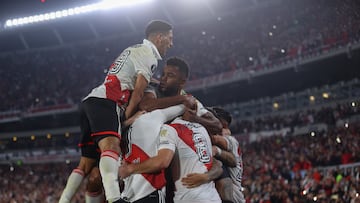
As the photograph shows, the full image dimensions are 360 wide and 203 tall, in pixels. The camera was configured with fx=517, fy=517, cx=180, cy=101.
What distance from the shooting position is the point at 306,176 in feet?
49.4

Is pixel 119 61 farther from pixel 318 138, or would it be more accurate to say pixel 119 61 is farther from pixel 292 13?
pixel 292 13

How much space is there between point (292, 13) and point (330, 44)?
5125 mm

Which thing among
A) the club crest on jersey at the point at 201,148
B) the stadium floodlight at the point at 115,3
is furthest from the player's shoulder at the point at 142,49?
the stadium floodlight at the point at 115,3

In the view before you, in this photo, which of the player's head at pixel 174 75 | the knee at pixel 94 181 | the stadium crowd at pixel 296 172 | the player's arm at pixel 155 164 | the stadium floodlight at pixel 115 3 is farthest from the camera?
the stadium floodlight at pixel 115 3

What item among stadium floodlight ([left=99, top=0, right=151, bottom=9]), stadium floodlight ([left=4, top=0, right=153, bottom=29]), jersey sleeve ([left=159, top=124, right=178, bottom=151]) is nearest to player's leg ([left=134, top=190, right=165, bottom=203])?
jersey sleeve ([left=159, top=124, right=178, bottom=151])

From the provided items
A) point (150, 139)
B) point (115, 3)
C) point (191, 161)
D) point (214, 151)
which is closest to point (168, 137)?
point (150, 139)

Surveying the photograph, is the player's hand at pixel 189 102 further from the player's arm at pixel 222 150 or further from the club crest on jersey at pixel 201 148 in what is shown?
the player's arm at pixel 222 150

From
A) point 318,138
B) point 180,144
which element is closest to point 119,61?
point 180,144

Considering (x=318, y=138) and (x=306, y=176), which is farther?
(x=318, y=138)

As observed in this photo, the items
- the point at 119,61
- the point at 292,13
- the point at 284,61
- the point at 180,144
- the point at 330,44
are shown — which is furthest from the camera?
the point at 292,13

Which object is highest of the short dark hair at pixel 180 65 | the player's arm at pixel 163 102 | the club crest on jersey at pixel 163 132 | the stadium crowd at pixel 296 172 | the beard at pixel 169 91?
the stadium crowd at pixel 296 172

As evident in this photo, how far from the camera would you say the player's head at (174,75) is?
4.80 metres

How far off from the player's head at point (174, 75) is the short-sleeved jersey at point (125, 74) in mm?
174

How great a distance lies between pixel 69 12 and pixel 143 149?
35777 mm
